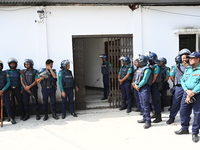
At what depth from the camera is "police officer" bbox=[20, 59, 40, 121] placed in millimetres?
5738

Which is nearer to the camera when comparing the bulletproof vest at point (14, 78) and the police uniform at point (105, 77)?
the bulletproof vest at point (14, 78)

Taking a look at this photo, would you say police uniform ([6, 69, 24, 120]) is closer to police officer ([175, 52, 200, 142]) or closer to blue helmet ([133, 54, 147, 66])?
blue helmet ([133, 54, 147, 66])

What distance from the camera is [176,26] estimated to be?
6918mm

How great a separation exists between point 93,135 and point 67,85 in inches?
75.2

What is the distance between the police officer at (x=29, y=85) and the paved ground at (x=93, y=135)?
41cm

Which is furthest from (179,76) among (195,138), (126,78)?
(126,78)

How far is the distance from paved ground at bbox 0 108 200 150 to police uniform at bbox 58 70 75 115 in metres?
0.38

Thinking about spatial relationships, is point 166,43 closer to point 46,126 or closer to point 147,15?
point 147,15

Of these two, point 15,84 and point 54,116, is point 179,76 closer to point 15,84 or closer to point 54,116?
point 54,116

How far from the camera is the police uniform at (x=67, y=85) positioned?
584 centimetres

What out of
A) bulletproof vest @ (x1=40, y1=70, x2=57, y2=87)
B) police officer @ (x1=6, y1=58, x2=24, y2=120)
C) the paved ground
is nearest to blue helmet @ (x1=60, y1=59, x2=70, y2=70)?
bulletproof vest @ (x1=40, y1=70, x2=57, y2=87)

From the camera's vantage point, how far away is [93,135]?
454 centimetres

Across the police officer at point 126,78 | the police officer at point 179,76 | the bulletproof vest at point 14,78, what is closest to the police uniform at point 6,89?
the bulletproof vest at point 14,78

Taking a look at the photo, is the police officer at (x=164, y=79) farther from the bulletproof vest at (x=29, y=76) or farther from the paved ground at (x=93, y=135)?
the bulletproof vest at (x=29, y=76)
